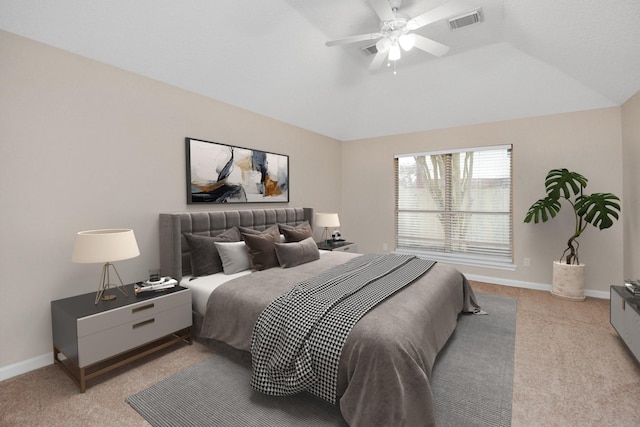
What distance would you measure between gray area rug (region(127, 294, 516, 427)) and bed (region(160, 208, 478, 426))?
0.18 metres

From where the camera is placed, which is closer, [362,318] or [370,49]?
[362,318]

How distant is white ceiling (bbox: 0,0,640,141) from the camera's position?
2443 mm

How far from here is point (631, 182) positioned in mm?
3551

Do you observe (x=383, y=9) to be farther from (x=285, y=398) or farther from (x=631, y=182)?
(x=631, y=182)

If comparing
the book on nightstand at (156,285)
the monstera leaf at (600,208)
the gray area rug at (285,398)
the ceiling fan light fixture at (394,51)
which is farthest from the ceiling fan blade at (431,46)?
the book on nightstand at (156,285)

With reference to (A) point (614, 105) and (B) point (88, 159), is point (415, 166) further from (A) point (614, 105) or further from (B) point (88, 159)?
(B) point (88, 159)

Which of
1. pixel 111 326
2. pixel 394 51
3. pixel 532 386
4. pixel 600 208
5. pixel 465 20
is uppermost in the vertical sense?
pixel 465 20

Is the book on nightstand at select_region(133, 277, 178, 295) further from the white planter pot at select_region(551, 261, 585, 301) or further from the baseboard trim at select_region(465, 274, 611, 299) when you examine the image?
the white planter pot at select_region(551, 261, 585, 301)

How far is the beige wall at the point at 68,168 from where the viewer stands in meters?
2.22

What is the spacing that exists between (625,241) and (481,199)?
1697 mm

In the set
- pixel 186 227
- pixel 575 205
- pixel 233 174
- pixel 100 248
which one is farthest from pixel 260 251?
pixel 575 205

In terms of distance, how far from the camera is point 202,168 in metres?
3.44

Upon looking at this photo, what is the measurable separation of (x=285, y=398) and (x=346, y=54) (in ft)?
12.3

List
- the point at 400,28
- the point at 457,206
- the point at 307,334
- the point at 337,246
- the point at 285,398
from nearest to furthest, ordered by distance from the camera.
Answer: the point at 307,334, the point at 285,398, the point at 400,28, the point at 337,246, the point at 457,206
